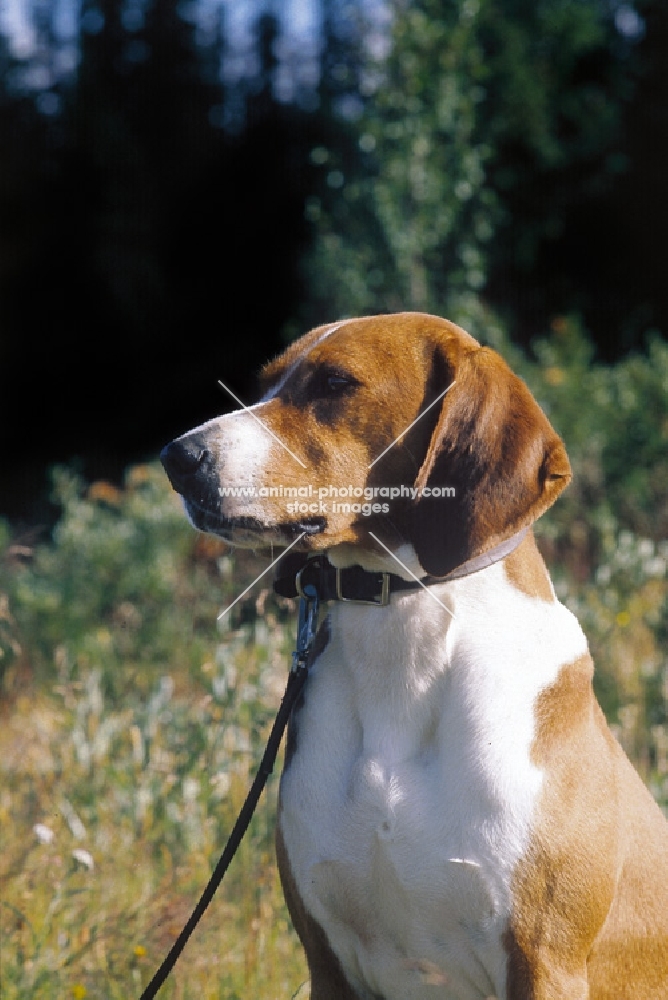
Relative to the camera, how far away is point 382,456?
2.45 metres

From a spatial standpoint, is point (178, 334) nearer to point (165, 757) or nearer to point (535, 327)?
point (535, 327)

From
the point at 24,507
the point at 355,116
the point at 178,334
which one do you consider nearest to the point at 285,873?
the point at 355,116

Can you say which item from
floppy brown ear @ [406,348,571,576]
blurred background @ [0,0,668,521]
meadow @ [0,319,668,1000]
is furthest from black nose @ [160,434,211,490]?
blurred background @ [0,0,668,521]

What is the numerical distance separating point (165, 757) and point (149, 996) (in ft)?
4.79

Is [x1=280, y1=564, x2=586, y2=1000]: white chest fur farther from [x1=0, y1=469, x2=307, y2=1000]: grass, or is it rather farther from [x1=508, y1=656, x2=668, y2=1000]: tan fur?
[x1=0, y1=469, x2=307, y2=1000]: grass

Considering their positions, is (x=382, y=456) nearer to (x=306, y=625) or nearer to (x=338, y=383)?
(x=338, y=383)

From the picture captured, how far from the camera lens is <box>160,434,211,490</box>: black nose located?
7.66 feet

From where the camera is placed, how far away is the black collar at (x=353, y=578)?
2283 millimetres

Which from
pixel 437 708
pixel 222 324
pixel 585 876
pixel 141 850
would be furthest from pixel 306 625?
pixel 222 324

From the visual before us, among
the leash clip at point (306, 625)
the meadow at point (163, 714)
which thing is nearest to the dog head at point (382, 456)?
the leash clip at point (306, 625)

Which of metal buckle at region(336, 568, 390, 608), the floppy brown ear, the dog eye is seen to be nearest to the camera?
the floppy brown ear

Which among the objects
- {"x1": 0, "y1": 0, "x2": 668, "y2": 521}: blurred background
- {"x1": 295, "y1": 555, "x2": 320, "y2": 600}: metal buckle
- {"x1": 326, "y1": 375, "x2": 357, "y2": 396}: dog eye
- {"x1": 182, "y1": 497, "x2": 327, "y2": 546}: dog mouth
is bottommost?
{"x1": 0, "y1": 0, "x2": 668, "y2": 521}: blurred background

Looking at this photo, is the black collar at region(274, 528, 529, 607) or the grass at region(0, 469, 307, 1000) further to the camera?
the grass at region(0, 469, 307, 1000)

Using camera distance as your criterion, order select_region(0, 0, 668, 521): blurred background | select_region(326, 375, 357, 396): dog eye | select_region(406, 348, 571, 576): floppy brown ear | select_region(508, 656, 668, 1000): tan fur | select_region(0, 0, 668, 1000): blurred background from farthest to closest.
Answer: select_region(0, 0, 668, 521): blurred background < select_region(0, 0, 668, 1000): blurred background < select_region(326, 375, 357, 396): dog eye < select_region(406, 348, 571, 576): floppy brown ear < select_region(508, 656, 668, 1000): tan fur
